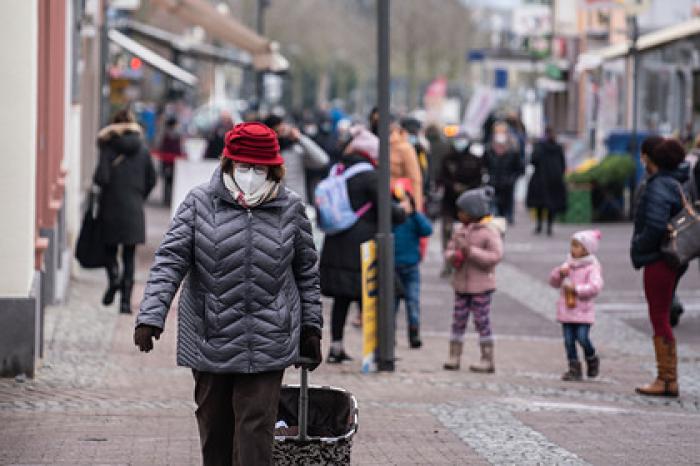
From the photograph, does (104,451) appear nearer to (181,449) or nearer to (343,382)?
(181,449)

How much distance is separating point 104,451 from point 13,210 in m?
2.69

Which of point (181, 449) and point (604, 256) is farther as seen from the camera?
point (604, 256)

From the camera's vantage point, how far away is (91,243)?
15930 millimetres

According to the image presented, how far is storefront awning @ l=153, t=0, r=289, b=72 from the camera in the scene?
2681 cm

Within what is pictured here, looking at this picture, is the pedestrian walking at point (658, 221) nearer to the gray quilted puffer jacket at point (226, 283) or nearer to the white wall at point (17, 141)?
the white wall at point (17, 141)

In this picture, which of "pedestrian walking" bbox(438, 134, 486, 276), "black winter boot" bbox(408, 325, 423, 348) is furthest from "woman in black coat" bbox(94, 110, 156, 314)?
"pedestrian walking" bbox(438, 134, 486, 276)

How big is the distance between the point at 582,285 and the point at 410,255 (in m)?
2.02

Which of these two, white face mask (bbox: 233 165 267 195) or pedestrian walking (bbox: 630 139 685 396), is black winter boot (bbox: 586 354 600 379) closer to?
pedestrian walking (bbox: 630 139 685 396)

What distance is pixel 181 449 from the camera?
9094mm

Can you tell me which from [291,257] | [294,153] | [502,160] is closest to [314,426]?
[291,257]

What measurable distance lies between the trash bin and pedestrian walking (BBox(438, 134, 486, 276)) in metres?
12.8

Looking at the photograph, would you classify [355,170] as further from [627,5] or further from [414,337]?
[627,5]

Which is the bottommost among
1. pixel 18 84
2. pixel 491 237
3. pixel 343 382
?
pixel 343 382

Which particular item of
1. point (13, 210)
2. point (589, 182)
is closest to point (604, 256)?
point (589, 182)
